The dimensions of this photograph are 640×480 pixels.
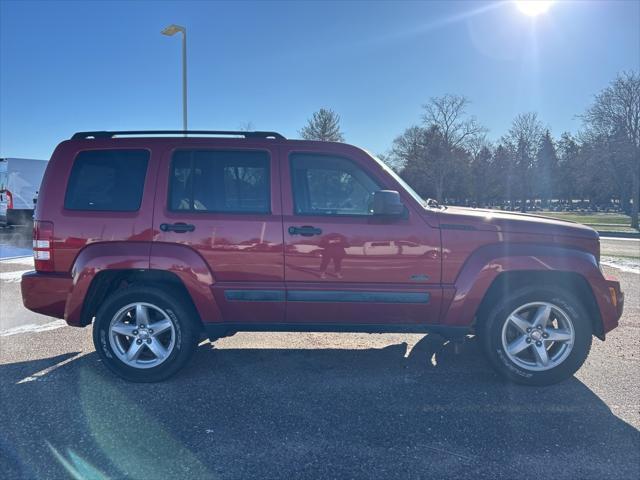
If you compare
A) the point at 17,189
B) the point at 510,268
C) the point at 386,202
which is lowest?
the point at 510,268

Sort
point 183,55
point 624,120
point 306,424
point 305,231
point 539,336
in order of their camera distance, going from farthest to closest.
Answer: point 624,120 → point 183,55 → point 539,336 → point 305,231 → point 306,424

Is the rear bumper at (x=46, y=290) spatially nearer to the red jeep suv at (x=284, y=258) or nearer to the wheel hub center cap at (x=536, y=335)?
the red jeep suv at (x=284, y=258)

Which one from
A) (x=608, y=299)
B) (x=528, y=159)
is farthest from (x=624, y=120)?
(x=608, y=299)

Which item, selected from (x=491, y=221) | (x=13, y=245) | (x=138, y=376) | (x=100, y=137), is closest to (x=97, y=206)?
(x=100, y=137)

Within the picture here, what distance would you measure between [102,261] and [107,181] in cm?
73

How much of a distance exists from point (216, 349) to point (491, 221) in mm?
3094

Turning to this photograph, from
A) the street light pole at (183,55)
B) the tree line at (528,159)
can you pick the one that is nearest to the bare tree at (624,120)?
the tree line at (528,159)

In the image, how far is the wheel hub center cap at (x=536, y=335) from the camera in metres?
3.76

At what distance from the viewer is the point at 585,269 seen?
368 cm

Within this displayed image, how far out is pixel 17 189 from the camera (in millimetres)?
17734

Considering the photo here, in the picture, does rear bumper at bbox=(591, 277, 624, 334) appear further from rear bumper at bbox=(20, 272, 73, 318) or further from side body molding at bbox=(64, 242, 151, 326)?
rear bumper at bbox=(20, 272, 73, 318)

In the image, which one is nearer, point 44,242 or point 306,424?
point 306,424

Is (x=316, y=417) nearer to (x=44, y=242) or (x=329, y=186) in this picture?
(x=329, y=186)

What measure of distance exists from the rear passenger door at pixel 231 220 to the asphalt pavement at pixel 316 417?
780 mm
